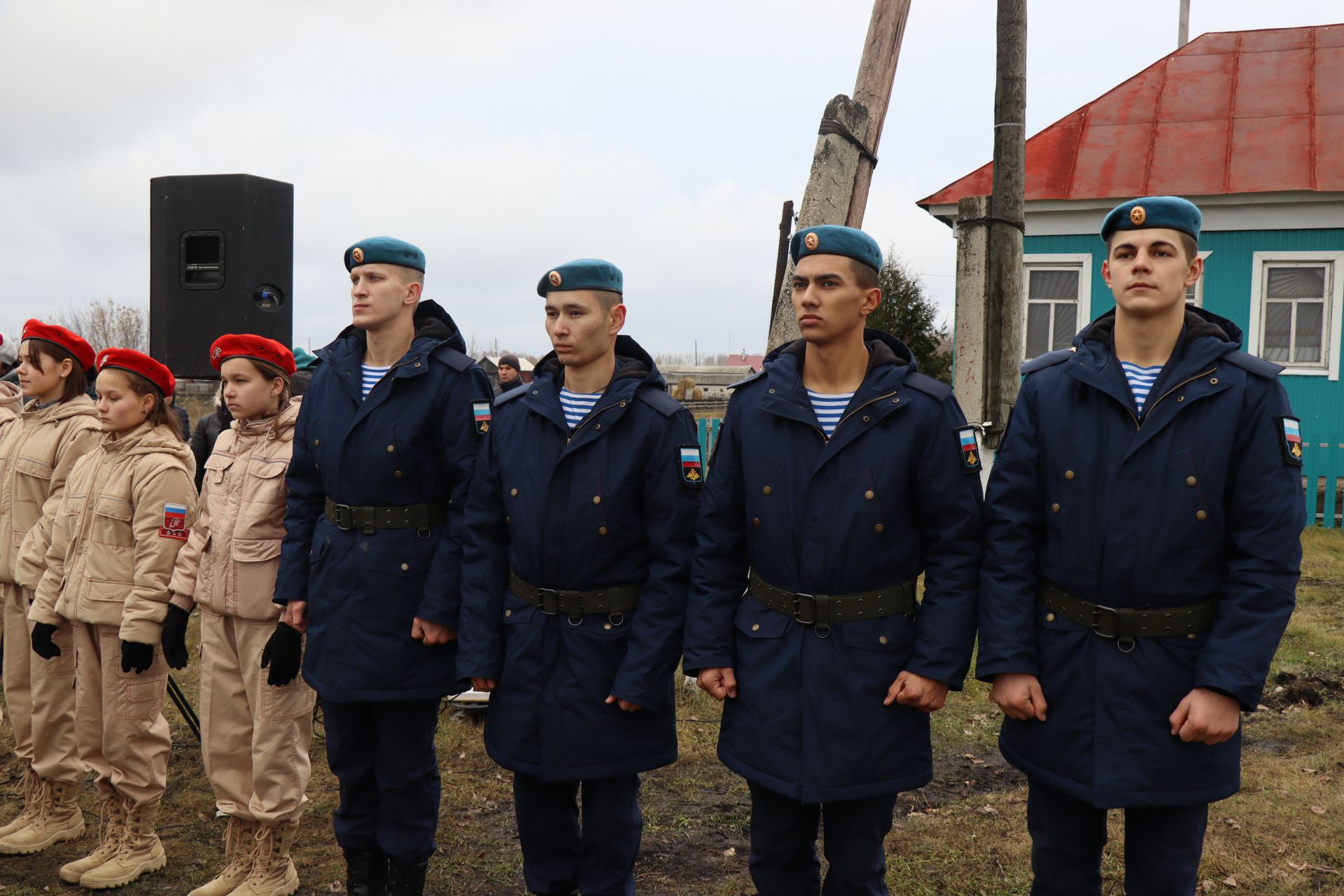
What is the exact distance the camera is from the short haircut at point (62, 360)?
16.1ft

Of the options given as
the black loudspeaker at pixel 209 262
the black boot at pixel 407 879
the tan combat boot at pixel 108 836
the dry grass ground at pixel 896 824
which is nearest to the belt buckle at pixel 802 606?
the dry grass ground at pixel 896 824

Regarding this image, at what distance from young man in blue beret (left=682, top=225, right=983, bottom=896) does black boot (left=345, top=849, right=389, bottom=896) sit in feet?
4.88

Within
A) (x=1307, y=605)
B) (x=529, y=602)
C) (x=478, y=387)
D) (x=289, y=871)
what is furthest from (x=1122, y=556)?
(x=1307, y=605)

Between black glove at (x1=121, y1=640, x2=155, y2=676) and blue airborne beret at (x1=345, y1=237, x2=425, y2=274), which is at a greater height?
blue airborne beret at (x1=345, y1=237, x2=425, y2=274)

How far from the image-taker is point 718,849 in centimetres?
443

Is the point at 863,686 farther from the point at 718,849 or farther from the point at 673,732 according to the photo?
the point at 718,849

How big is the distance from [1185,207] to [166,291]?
5.49 metres

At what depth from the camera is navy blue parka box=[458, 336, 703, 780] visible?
10.6ft

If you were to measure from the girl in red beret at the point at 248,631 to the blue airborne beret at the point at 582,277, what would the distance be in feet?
4.28

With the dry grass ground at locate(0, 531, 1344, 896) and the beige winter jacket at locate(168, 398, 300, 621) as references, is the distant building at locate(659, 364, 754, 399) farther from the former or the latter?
the beige winter jacket at locate(168, 398, 300, 621)

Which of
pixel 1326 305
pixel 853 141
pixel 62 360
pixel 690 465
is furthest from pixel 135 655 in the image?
pixel 1326 305

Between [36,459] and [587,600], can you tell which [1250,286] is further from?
[36,459]

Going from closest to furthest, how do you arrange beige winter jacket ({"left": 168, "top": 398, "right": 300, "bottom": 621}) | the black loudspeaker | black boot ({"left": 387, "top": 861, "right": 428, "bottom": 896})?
black boot ({"left": 387, "top": 861, "right": 428, "bottom": 896}) → beige winter jacket ({"left": 168, "top": 398, "right": 300, "bottom": 621}) → the black loudspeaker

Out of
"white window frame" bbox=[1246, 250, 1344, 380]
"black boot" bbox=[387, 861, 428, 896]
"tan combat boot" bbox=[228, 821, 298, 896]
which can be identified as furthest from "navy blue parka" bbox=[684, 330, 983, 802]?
"white window frame" bbox=[1246, 250, 1344, 380]
